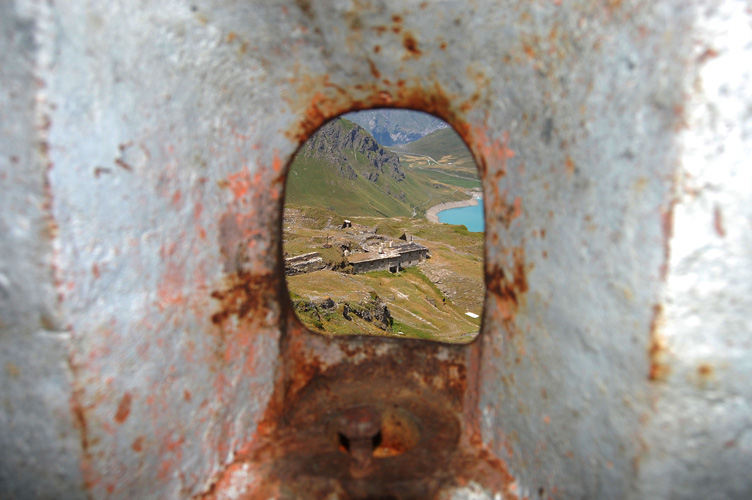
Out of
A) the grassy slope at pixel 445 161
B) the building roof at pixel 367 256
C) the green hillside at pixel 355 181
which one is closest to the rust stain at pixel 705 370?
the building roof at pixel 367 256

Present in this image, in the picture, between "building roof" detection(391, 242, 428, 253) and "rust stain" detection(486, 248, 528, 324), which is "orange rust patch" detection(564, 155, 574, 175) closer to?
"rust stain" detection(486, 248, 528, 324)

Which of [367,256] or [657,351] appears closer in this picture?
[657,351]

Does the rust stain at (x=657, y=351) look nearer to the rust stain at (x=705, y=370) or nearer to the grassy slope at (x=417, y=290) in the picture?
the rust stain at (x=705, y=370)

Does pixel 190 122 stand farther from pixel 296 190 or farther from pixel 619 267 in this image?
pixel 296 190

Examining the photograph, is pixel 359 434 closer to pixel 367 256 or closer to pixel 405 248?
pixel 367 256

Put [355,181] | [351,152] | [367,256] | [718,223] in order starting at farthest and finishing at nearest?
[351,152] < [355,181] < [367,256] < [718,223]

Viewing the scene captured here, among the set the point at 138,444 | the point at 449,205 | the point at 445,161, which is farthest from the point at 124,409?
the point at 445,161
